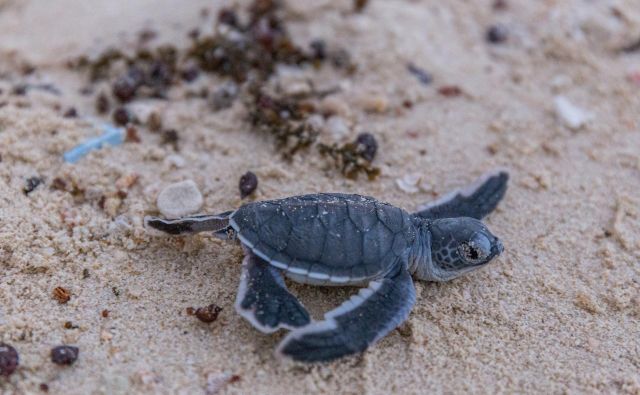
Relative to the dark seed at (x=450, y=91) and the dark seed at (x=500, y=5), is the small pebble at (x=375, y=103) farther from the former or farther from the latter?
the dark seed at (x=500, y=5)

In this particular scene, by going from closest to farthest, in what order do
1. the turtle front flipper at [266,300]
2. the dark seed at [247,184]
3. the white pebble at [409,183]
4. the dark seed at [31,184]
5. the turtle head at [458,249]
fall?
the turtle front flipper at [266,300] < the turtle head at [458,249] < the dark seed at [31,184] < the dark seed at [247,184] < the white pebble at [409,183]

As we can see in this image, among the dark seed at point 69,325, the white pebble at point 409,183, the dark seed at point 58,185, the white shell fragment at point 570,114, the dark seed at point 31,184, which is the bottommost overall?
the white shell fragment at point 570,114

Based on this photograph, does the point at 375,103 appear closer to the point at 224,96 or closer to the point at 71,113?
the point at 224,96

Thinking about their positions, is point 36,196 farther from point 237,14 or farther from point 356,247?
point 237,14

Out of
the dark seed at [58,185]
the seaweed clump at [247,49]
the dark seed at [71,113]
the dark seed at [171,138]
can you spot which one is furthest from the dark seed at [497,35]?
the dark seed at [58,185]

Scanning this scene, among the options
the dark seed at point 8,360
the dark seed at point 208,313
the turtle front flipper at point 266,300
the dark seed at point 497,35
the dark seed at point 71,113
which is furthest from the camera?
the dark seed at point 497,35

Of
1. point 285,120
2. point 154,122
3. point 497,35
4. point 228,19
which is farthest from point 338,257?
point 497,35

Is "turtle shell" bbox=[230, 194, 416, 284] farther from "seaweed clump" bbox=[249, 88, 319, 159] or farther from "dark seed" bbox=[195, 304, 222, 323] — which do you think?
"seaweed clump" bbox=[249, 88, 319, 159]
